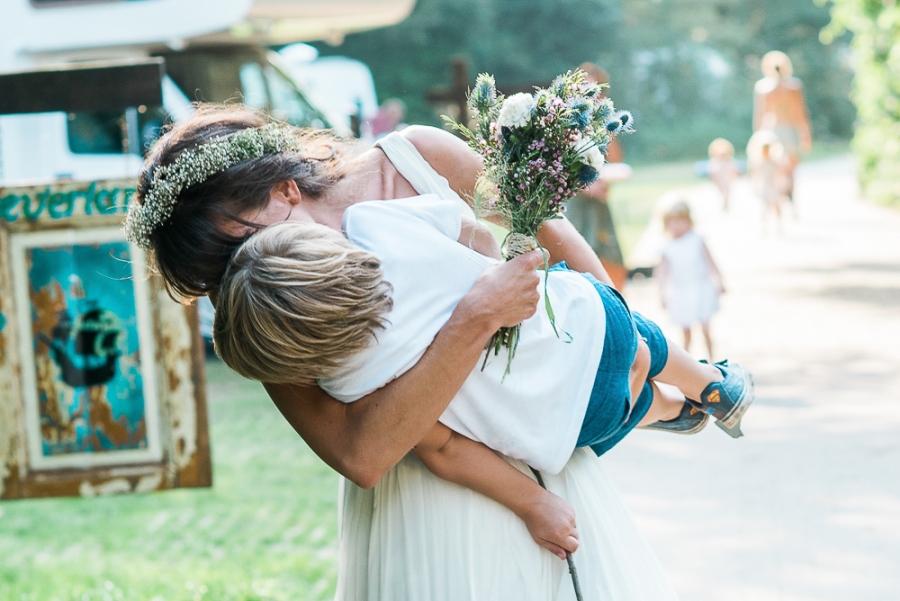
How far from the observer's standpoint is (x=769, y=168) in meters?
14.6

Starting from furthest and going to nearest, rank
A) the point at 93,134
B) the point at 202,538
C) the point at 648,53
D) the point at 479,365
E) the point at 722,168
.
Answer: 1. the point at 648,53
2. the point at 722,168
3. the point at 93,134
4. the point at 202,538
5. the point at 479,365

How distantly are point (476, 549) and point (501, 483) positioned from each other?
16 cm

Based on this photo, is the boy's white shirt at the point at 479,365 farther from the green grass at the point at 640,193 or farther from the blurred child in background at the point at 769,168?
the blurred child in background at the point at 769,168

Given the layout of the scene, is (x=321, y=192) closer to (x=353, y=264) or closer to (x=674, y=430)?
(x=353, y=264)

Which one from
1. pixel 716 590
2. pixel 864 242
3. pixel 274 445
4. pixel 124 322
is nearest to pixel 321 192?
pixel 124 322

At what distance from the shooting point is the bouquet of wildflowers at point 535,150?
7.26ft

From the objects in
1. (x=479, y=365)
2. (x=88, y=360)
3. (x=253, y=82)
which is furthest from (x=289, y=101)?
(x=479, y=365)

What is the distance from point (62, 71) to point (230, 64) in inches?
249

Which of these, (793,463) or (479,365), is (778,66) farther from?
(479,365)

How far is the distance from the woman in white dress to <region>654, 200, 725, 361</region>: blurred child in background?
5.10 metres

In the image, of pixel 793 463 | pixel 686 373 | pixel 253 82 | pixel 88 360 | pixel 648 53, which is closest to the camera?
pixel 686 373

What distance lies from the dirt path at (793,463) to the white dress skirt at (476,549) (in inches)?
74.8

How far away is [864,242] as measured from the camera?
1353cm

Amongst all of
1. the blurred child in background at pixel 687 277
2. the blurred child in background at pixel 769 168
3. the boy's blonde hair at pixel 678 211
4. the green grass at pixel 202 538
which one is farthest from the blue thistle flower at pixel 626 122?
the blurred child in background at pixel 769 168
